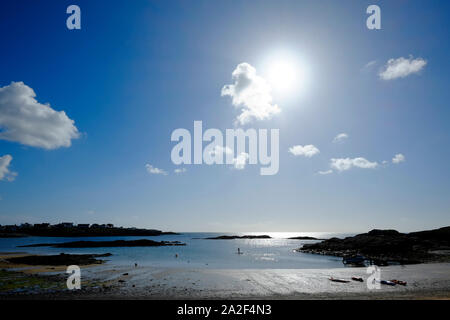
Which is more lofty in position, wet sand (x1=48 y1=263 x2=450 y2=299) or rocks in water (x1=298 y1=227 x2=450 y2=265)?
wet sand (x1=48 y1=263 x2=450 y2=299)

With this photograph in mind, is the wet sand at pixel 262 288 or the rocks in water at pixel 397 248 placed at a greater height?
the wet sand at pixel 262 288

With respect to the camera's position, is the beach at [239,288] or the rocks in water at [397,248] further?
the rocks in water at [397,248]

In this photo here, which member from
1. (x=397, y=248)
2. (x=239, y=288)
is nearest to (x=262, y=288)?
(x=239, y=288)

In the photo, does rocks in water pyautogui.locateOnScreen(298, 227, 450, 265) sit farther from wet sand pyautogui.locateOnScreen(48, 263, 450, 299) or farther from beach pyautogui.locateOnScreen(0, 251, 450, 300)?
beach pyautogui.locateOnScreen(0, 251, 450, 300)

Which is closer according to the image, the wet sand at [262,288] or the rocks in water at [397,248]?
the wet sand at [262,288]

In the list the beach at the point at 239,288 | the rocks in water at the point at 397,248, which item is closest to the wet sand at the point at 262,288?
the beach at the point at 239,288

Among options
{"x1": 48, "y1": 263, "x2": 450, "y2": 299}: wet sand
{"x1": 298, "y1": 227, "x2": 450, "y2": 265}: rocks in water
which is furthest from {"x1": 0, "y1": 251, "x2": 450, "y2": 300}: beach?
{"x1": 298, "y1": 227, "x2": 450, "y2": 265}: rocks in water

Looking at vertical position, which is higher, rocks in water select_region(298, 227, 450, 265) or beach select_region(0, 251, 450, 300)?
beach select_region(0, 251, 450, 300)

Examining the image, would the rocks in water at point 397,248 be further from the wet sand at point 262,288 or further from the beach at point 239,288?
the beach at point 239,288

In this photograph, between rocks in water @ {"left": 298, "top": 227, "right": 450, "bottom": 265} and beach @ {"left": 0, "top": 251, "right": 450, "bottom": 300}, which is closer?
beach @ {"left": 0, "top": 251, "right": 450, "bottom": 300}
